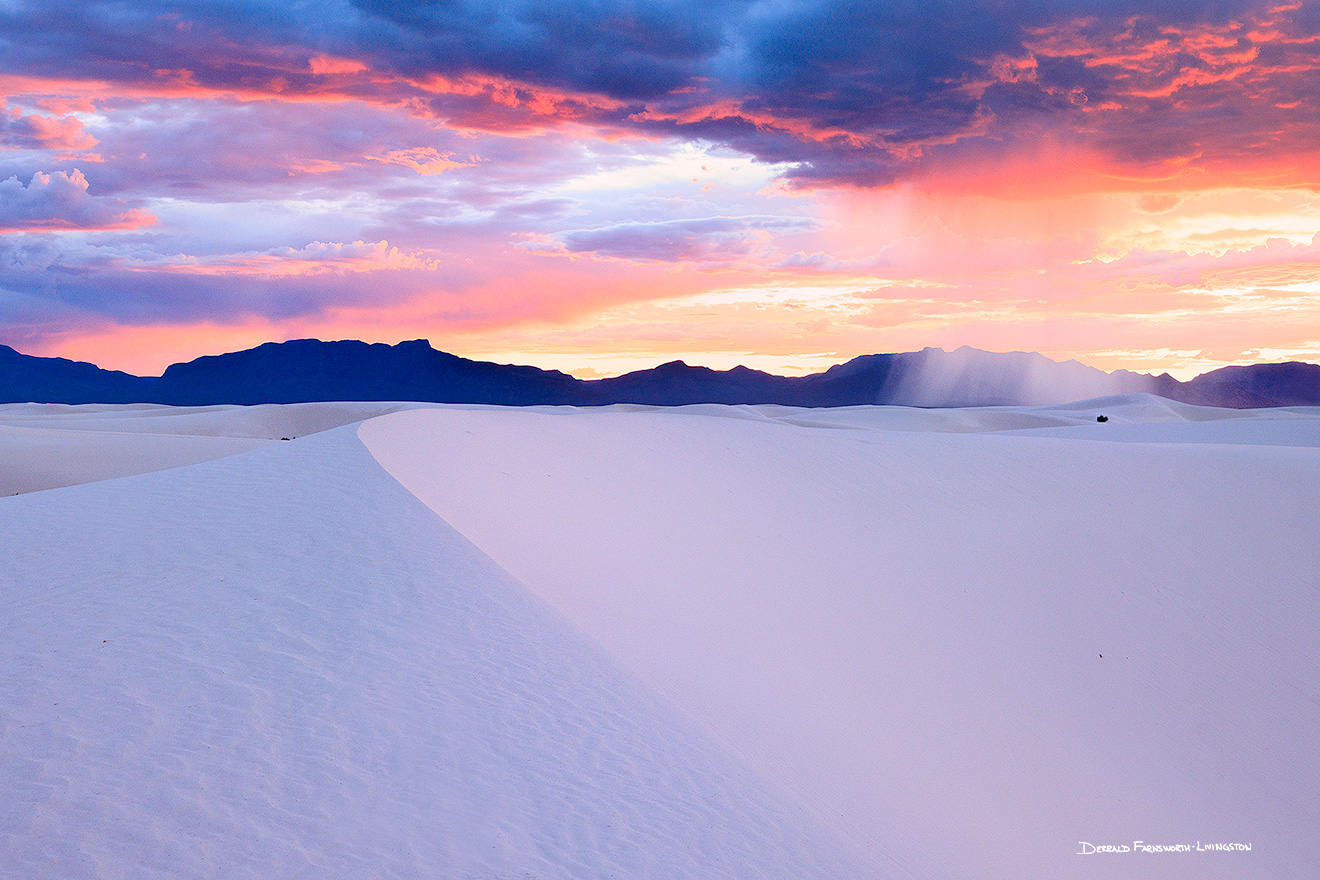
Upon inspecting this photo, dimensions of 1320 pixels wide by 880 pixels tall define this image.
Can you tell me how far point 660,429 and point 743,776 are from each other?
12.8 meters

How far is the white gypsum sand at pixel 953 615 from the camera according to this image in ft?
23.5

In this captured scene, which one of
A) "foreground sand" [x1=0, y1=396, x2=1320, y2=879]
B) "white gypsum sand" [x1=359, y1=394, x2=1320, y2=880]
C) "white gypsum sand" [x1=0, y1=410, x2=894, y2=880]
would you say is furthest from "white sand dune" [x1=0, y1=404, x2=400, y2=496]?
"white gypsum sand" [x1=0, y1=410, x2=894, y2=880]

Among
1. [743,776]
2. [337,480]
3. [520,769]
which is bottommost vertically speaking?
[743,776]

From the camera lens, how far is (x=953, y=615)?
434 inches

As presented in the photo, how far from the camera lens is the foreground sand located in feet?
13.6

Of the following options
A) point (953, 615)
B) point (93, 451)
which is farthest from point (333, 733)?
point (93, 451)

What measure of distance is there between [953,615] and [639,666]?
18.1 feet

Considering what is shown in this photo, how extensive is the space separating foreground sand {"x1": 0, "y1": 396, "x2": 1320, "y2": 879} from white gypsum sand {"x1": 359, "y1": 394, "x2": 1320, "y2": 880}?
54 millimetres

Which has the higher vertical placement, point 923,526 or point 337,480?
point 337,480

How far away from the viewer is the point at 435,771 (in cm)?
442

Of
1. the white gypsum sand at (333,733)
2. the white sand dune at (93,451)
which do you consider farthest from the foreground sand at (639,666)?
the white sand dune at (93,451)

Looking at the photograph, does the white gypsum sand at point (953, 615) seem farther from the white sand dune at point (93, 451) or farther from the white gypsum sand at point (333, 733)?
the white sand dune at point (93, 451)

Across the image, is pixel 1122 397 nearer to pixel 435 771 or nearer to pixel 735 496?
pixel 735 496

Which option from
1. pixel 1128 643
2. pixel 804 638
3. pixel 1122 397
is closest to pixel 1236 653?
pixel 1128 643
